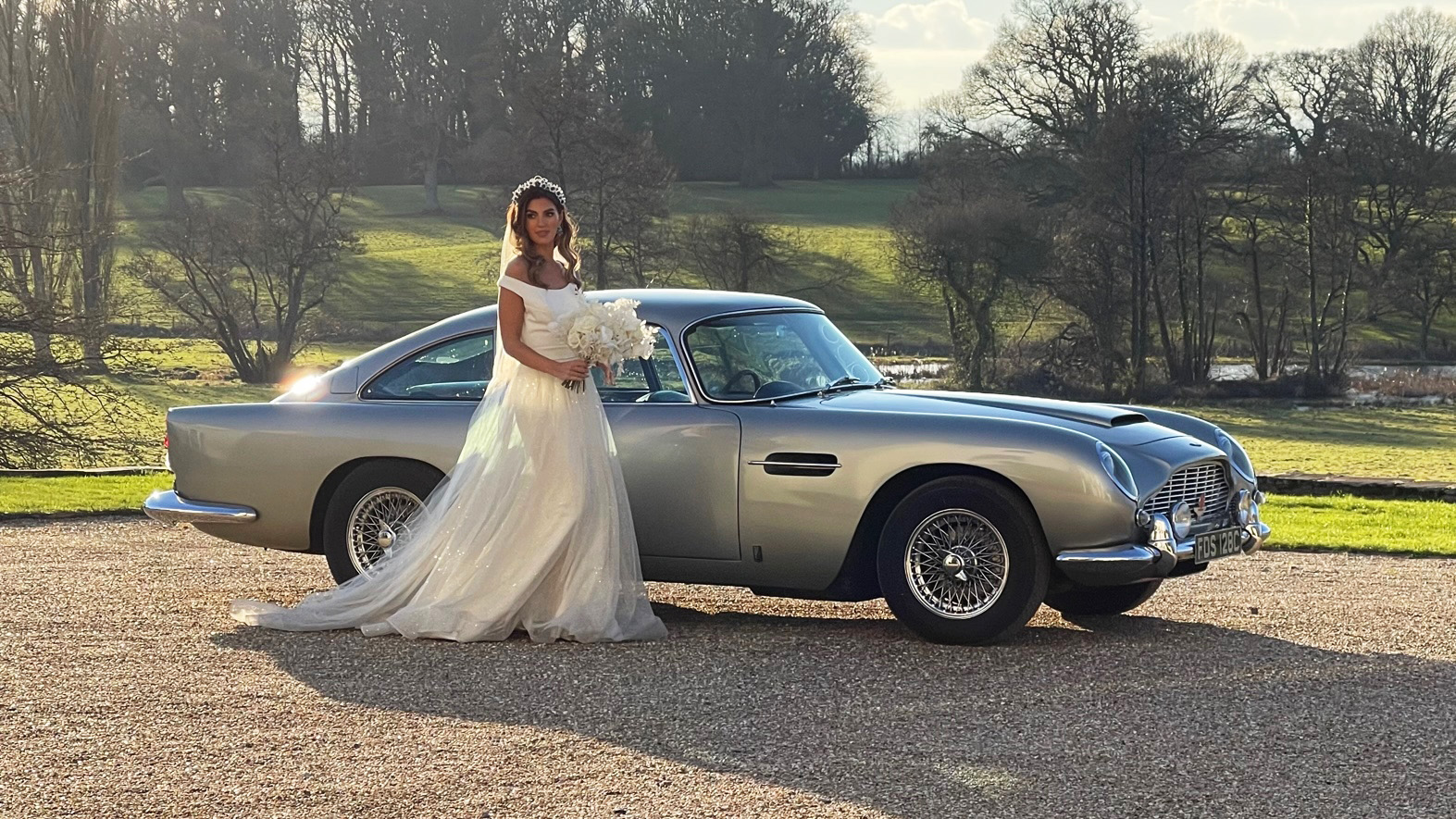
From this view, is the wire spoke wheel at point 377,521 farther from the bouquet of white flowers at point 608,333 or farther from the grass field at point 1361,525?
the grass field at point 1361,525

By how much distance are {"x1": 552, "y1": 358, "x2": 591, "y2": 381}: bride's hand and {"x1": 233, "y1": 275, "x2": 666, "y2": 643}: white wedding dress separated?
11cm

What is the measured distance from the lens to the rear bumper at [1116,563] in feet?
21.9

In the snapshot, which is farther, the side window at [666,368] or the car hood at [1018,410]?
the side window at [666,368]

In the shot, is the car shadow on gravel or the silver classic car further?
the silver classic car

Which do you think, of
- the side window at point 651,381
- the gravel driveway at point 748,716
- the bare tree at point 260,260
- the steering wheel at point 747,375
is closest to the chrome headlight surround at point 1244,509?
the gravel driveway at point 748,716

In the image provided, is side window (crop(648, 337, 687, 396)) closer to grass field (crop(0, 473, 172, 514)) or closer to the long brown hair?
the long brown hair

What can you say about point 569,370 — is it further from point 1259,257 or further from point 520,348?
point 1259,257

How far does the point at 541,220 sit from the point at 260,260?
42.7m

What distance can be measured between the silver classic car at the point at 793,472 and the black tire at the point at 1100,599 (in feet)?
0.04

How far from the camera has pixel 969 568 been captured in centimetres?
690

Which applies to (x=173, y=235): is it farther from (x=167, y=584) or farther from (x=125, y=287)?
(x=167, y=584)

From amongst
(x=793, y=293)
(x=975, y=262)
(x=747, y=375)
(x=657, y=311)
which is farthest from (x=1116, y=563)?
(x=793, y=293)

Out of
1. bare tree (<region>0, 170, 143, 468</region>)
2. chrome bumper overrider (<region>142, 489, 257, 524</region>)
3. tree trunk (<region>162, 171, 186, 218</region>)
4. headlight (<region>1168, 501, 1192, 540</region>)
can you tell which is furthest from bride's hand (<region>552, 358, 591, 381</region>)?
tree trunk (<region>162, 171, 186, 218</region>)

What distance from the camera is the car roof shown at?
781 centimetres
